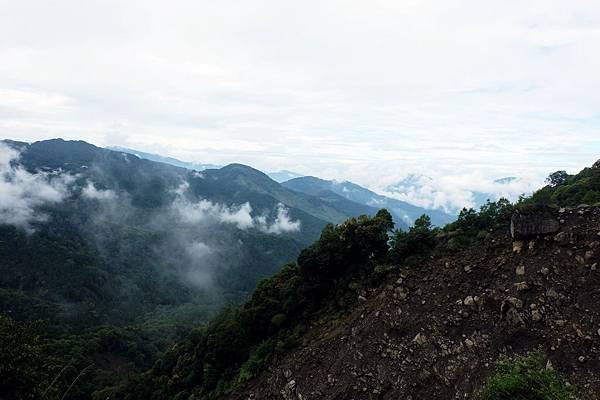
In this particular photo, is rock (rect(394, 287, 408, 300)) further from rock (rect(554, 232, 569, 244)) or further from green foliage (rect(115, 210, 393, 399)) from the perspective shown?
rock (rect(554, 232, 569, 244))

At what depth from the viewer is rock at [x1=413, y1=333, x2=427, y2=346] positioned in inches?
731

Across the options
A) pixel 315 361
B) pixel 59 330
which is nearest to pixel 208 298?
pixel 59 330

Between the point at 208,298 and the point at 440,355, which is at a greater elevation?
the point at 440,355

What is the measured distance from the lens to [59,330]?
104m

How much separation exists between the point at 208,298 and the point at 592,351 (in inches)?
7231

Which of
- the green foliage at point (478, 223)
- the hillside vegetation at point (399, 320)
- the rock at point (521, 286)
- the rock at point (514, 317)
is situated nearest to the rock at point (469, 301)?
the hillside vegetation at point (399, 320)

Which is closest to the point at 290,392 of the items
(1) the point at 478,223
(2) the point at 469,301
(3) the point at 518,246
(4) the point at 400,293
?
(4) the point at 400,293

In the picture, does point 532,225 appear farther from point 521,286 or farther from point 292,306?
point 292,306

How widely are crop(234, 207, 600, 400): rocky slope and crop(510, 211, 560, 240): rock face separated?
0.30 m

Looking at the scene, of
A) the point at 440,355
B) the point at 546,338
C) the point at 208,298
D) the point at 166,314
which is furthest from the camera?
the point at 208,298

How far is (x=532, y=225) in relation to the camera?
19.7m

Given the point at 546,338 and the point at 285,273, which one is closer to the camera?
the point at 546,338

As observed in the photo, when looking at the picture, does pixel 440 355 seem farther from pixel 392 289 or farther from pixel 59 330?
pixel 59 330

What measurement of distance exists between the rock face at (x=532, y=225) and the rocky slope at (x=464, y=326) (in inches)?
11.9
